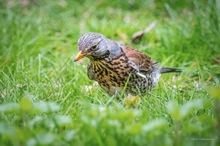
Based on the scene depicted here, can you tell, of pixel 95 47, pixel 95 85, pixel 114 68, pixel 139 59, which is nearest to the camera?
pixel 95 47

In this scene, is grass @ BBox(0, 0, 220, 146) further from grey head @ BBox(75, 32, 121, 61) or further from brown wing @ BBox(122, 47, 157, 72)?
grey head @ BBox(75, 32, 121, 61)

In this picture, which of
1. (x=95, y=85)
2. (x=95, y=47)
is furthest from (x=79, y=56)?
(x=95, y=85)

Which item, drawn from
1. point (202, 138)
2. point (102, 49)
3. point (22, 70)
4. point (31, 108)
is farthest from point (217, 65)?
point (31, 108)

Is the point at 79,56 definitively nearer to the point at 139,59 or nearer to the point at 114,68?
the point at 114,68

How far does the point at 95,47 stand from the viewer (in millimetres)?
4176

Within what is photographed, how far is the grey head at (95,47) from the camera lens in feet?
13.4

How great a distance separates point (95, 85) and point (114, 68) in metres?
0.50

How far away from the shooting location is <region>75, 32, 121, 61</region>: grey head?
13.4ft

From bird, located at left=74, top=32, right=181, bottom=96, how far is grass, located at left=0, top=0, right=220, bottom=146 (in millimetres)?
129

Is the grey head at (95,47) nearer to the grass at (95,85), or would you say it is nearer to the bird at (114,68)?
the bird at (114,68)

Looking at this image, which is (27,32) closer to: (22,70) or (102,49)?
(22,70)

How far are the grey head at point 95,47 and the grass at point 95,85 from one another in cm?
38

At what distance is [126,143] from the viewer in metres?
2.84

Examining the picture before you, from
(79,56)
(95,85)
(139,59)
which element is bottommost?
(95,85)
